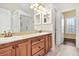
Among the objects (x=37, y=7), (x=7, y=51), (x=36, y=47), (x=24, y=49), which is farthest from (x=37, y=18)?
(x=7, y=51)

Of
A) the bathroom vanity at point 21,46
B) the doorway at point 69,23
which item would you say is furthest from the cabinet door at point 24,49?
the doorway at point 69,23

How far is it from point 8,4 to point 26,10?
0.41m

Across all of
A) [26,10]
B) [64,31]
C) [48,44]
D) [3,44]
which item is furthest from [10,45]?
[48,44]

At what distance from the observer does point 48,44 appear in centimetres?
296

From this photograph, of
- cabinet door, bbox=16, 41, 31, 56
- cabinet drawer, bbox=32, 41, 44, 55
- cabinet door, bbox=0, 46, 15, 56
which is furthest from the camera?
cabinet drawer, bbox=32, 41, 44, 55

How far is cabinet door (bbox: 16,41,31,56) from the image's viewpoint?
1.69 metres

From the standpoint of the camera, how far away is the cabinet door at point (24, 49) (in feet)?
5.54

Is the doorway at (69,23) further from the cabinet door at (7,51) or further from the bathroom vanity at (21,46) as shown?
the cabinet door at (7,51)

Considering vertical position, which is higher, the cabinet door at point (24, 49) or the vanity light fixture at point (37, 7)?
the vanity light fixture at point (37, 7)

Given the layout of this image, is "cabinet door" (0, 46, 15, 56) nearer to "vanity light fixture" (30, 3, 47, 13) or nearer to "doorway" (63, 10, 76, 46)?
"vanity light fixture" (30, 3, 47, 13)

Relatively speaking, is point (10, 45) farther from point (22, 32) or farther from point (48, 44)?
point (48, 44)

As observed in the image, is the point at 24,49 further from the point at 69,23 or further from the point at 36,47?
the point at 69,23

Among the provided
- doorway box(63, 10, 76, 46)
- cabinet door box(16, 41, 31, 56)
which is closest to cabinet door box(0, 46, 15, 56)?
cabinet door box(16, 41, 31, 56)

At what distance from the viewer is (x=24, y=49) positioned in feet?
6.01
